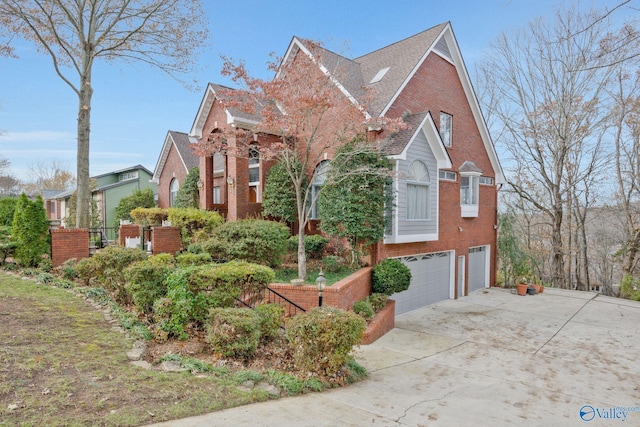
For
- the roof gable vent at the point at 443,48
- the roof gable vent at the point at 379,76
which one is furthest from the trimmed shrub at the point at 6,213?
the roof gable vent at the point at 443,48

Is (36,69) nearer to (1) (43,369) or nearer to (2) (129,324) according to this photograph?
(2) (129,324)

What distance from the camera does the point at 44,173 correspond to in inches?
2108

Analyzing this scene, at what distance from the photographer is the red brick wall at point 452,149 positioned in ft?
45.2

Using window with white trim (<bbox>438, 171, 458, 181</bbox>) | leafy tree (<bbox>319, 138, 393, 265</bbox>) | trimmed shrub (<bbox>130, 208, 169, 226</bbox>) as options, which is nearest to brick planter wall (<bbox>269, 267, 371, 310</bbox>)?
leafy tree (<bbox>319, 138, 393, 265</bbox>)

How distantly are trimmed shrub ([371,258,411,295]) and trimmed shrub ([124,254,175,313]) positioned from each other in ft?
19.9

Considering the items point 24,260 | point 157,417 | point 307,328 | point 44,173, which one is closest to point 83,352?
point 157,417

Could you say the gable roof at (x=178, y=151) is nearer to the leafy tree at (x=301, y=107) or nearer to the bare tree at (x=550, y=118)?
the leafy tree at (x=301, y=107)

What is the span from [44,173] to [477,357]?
63.9m

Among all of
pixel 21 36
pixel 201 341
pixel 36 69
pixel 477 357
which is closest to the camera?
pixel 201 341

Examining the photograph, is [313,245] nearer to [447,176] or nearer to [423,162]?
[423,162]

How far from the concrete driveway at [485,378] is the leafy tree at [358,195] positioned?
318 centimetres

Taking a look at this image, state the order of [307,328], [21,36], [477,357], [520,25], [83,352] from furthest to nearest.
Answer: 1. [520,25]
2. [21,36]
3. [477,357]
4. [307,328]
5. [83,352]

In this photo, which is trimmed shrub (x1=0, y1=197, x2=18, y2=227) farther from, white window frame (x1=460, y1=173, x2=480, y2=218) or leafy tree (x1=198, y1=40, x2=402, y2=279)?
white window frame (x1=460, y1=173, x2=480, y2=218)

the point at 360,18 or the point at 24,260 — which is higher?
the point at 360,18
